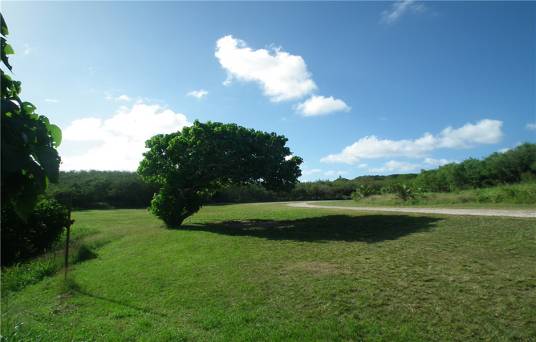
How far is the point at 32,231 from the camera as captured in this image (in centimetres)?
1331

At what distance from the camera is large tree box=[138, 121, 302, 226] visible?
18.2 metres

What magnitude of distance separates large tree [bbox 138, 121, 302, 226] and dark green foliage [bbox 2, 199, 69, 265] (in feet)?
17.4

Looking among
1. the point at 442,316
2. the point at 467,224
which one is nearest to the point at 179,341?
the point at 442,316

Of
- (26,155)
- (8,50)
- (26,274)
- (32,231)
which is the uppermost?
(8,50)

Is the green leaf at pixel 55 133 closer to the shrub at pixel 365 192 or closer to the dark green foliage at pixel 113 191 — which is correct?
the shrub at pixel 365 192

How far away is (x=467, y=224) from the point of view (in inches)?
501

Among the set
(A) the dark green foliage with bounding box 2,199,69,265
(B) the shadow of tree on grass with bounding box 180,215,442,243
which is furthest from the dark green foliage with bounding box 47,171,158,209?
(B) the shadow of tree on grass with bounding box 180,215,442,243

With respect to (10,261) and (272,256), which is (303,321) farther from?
(10,261)

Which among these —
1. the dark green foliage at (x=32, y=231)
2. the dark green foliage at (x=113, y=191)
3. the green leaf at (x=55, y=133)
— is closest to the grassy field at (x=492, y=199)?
the green leaf at (x=55, y=133)

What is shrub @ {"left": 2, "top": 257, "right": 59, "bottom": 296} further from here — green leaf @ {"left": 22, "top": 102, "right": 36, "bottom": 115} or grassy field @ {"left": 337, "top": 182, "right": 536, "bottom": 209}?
grassy field @ {"left": 337, "top": 182, "right": 536, "bottom": 209}

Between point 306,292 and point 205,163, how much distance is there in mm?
12112

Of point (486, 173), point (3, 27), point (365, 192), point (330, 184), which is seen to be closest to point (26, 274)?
point (3, 27)

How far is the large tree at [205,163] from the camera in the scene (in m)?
18.2

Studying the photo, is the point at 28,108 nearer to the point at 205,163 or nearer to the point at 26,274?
the point at 26,274
